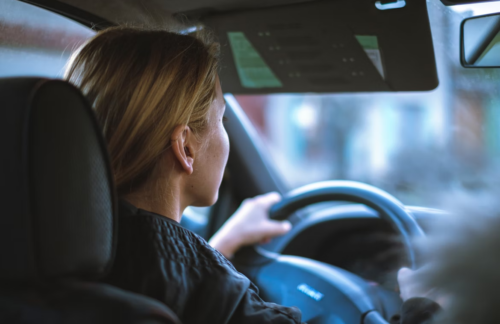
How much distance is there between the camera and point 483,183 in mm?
1654

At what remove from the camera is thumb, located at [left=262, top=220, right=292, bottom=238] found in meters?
2.60

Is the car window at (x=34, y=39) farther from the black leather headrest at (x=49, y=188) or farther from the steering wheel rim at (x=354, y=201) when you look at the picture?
the steering wheel rim at (x=354, y=201)

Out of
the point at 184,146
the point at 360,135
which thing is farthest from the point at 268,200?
the point at 360,135

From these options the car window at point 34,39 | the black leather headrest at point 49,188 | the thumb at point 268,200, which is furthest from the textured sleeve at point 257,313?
the thumb at point 268,200

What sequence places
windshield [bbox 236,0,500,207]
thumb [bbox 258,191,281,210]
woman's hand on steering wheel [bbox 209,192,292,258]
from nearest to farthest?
woman's hand on steering wheel [bbox 209,192,292,258] → thumb [bbox 258,191,281,210] → windshield [bbox 236,0,500,207]

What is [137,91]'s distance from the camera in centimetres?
130

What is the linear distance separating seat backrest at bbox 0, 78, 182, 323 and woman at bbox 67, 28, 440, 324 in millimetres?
134

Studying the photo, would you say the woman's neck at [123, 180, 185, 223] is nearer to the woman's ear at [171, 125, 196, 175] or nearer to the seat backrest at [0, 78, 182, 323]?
the woman's ear at [171, 125, 196, 175]

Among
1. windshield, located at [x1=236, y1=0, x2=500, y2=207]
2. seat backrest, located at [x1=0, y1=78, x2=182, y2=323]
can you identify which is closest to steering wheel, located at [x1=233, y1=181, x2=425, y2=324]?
windshield, located at [x1=236, y1=0, x2=500, y2=207]

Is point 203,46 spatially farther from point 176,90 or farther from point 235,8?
point 235,8

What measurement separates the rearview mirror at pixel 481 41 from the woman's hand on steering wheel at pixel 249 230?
1.28 metres

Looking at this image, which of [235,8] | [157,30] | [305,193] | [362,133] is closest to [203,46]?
[157,30]

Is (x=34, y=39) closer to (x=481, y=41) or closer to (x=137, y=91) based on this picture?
(x=137, y=91)

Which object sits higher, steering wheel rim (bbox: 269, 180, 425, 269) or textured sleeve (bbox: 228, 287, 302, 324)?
textured sleeve (bbox: 228, 287, 302, 324)
